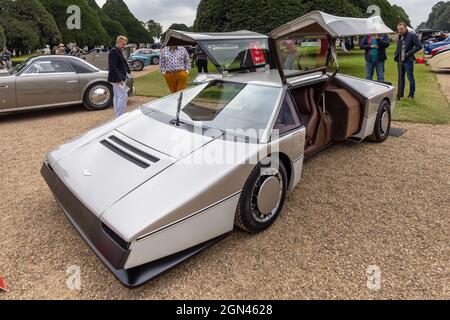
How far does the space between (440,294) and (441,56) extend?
13.7 meters

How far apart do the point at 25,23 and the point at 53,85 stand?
25.0 m

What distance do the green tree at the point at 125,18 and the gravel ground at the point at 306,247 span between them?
202ft

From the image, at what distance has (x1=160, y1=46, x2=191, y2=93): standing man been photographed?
6.58 metres

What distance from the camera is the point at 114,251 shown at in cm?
192

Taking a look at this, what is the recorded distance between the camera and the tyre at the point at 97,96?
758 cm

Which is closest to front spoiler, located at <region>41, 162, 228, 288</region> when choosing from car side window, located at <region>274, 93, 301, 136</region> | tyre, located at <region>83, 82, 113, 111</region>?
car side window, located at <region>274, 93, 301, 136</region>

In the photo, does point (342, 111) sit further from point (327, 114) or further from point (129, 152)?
point (129, 152)

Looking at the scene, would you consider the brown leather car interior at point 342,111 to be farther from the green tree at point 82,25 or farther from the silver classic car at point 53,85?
the green tree at point 82,25

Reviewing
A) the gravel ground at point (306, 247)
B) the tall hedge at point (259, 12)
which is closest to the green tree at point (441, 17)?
the tall hedge at point (259, 12)

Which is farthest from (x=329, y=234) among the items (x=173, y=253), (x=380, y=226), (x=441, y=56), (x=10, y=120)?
(x=441, y=56)

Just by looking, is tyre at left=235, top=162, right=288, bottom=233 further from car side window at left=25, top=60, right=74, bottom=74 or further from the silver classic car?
car side window at left=25, top=60, right=74, bottom=74

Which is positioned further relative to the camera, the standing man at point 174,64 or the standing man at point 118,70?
the standing man at point 174,64

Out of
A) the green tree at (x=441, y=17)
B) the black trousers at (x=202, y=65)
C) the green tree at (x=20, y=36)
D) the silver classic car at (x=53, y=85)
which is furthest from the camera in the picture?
the green tree at (x=441, y=17)

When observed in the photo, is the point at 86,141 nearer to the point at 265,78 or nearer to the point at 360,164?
the point at 265,78
